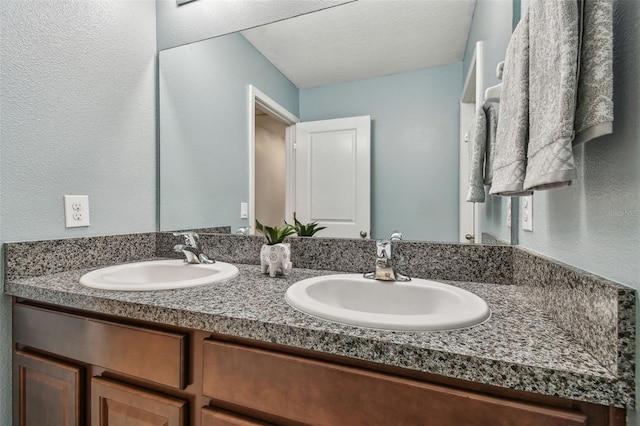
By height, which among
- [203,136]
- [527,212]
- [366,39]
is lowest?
[527,212]

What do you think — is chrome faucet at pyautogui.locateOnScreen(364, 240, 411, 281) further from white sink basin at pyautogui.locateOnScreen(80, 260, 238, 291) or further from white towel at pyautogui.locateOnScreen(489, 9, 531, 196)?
white sink basin at pyautogui.locateOnScreen(80, 260, 238, 291)

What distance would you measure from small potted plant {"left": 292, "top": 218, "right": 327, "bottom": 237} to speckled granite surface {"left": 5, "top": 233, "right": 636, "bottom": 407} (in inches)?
1.7

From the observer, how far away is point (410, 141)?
1.12 meters

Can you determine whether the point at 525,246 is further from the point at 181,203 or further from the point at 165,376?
the point at 181,203

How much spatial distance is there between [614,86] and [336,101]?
851 mm

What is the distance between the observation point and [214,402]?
663mm

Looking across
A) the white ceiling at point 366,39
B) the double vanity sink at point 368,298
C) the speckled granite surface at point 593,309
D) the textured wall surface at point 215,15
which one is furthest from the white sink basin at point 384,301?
the textured wall surface at point 215,15

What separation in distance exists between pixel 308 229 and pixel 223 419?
70 cm

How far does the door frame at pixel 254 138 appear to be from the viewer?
1253 mm

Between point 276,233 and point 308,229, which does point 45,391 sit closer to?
point 276,233

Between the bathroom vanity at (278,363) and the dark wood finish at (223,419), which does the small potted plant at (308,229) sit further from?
the dark wood finish at (223,419)

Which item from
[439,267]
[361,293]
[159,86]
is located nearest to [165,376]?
[361,293]

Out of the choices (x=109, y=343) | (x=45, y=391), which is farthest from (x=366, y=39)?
(x=45, y=391)

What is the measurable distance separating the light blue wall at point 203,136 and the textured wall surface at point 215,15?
45 millimetres
